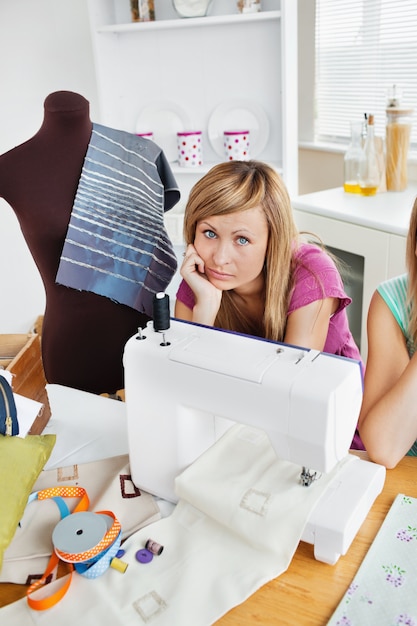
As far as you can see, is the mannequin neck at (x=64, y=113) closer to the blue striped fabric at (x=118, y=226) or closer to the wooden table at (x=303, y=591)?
the blue striped fabric at (x=118, y=226)

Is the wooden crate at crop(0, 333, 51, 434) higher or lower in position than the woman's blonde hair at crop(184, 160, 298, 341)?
lower

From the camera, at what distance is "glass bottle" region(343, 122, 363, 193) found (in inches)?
94.5

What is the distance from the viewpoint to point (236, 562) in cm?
79

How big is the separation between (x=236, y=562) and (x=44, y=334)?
103cm

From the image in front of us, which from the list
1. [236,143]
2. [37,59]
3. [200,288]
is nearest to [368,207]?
[236,143]

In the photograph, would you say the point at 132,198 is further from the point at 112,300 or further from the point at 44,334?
the point at 44,334

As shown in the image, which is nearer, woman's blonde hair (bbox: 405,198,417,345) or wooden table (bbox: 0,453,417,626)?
wooden table (bbox: 0,453,417,626)

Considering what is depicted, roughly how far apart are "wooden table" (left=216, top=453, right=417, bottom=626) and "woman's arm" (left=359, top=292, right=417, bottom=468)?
189mm

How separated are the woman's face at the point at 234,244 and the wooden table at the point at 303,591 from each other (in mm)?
588

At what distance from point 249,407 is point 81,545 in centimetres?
30

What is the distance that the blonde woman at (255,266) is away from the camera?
1.23m

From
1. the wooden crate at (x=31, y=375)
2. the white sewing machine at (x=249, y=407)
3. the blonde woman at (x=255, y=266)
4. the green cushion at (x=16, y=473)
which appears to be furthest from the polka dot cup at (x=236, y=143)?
the green cushion at (x=16, y=473)

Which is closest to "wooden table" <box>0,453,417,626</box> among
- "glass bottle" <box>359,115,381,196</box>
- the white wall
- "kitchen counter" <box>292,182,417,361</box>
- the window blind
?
"kitchen counter" <box>292,182,417,361</box>

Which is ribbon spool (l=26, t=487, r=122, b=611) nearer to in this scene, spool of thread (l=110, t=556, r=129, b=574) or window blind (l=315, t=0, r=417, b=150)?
spool of thread (l=110, t=556, r=129, b=574)
